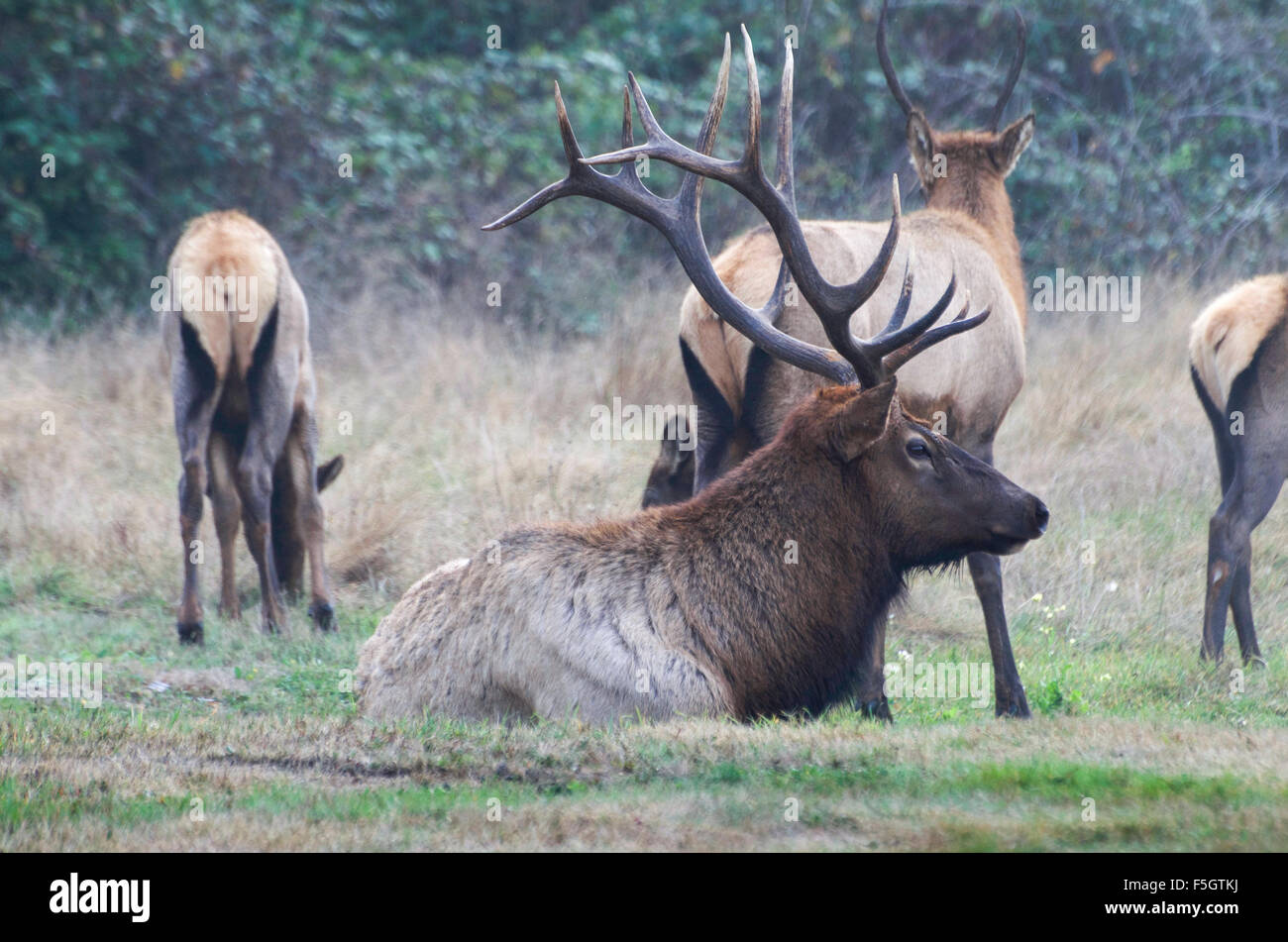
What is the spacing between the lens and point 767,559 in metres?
6.09

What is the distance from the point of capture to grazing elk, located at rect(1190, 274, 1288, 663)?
316 inches

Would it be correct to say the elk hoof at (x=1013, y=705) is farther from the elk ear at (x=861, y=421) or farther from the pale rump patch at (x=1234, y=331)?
the pale rump patch at (x=1234, y=331)

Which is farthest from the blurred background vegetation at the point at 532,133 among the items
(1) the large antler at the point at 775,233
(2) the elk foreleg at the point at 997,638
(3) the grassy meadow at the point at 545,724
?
(1) the large antler at the point at 775,233

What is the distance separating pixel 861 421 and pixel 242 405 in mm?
4378

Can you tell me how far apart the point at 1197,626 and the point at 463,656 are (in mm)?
4561

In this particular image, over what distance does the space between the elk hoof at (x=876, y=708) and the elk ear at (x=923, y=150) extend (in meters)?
3.35

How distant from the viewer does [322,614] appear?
9.04 metres

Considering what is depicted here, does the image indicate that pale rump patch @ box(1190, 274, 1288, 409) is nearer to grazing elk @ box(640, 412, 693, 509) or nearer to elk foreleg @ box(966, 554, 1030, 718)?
elk foreleg @ box(966, 554, 1030, 718)

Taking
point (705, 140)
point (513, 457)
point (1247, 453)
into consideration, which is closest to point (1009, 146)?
point (1247, 453)

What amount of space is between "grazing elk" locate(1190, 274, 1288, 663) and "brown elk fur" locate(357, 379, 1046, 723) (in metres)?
2.46

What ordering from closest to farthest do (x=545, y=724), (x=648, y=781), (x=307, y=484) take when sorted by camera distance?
(x=648, y=781) < (x=545, y=724) < (x=307, y=484)

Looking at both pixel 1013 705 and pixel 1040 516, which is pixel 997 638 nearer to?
pixel 1013 705
